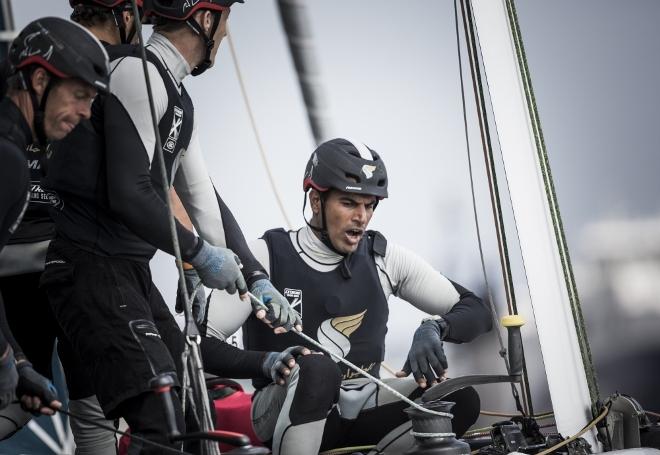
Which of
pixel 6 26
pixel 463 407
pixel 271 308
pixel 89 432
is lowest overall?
pixel 463 407

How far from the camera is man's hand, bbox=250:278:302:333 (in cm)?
218

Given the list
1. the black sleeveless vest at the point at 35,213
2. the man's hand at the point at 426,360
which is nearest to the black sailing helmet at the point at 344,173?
the man's hand at the point at 426,360

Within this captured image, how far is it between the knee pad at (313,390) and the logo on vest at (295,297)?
445mm

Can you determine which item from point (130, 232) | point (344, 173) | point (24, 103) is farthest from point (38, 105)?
point (344, 173)

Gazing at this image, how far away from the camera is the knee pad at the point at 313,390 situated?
2361mm

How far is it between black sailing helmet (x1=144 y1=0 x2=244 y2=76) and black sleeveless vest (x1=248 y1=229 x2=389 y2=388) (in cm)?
81

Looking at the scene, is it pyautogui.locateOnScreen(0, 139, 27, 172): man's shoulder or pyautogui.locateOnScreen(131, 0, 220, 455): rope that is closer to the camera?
pyautogui.locateOnScreen(0, 139, 27, 172): man's shoulder

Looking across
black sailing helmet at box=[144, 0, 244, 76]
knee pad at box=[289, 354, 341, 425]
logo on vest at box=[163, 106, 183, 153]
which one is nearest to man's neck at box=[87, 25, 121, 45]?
black sailing helmet at box=[144, 0, 244, 76]

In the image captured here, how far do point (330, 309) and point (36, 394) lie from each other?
1205 millimetres

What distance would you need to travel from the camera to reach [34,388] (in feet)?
5.81

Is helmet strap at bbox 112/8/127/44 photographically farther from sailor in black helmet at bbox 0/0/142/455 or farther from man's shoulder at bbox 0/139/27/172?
man's shoulder at bbox 0/139/27/172

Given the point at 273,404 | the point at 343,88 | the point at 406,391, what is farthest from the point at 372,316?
the point at 343,88

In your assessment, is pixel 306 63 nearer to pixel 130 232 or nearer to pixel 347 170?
pixel 347 170

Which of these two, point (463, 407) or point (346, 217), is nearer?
point (463, 407)
